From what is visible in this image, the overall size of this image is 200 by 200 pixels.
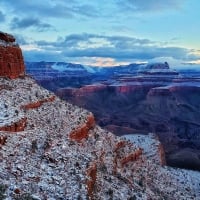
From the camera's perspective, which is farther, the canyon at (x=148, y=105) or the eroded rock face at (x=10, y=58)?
the canyon at (x=148, y=105)

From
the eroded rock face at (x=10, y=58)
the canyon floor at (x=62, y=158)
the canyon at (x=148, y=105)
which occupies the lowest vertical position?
the canyon at (x=148, y=105)

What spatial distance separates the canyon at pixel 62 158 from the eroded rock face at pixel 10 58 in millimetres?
417

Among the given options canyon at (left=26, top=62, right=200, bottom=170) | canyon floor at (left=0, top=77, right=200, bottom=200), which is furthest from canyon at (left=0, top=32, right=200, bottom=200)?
canyon at (left=26, top=62, right=200, bottom=170)

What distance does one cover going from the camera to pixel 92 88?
534ft

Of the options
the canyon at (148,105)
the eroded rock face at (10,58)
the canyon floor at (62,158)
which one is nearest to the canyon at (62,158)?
the canyon floor at (62,158)

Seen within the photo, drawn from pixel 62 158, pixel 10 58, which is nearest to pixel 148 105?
pixel 10 58

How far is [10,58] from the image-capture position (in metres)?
35.3

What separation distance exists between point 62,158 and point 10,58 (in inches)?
659

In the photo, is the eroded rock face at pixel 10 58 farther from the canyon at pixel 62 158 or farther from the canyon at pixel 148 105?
the canyon at pixel 148 105

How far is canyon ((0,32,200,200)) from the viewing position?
17672mm

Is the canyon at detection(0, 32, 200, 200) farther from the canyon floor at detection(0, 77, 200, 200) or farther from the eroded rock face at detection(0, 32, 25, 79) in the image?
the eroded rock face at detection(0, 32, 25, 79)

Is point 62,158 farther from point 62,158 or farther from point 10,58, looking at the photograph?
point 10,58

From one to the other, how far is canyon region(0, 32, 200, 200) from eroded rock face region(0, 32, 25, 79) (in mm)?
417

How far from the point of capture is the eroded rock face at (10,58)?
3453 cm
